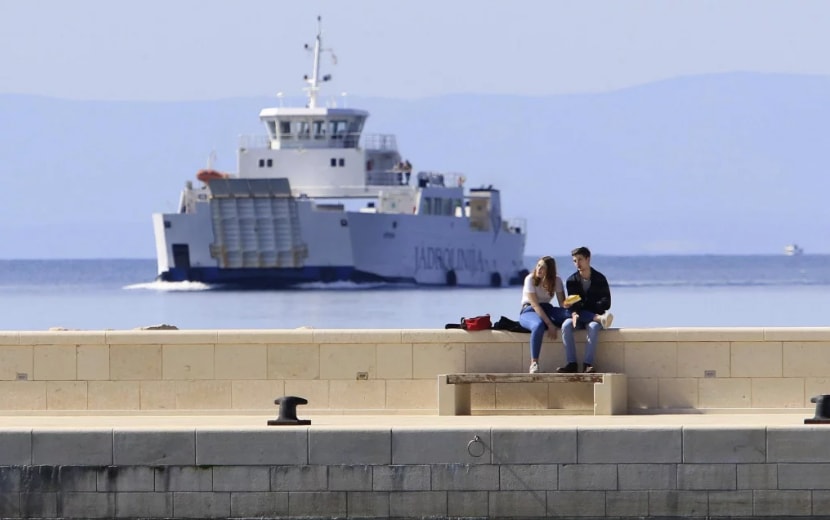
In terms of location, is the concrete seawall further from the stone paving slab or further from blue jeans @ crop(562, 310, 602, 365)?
blue jeans @ crop(562, 310, 602, 365)

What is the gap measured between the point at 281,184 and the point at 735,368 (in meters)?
66.2

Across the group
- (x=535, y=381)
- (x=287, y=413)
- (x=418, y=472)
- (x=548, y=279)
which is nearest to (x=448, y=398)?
(x=535, y=381)

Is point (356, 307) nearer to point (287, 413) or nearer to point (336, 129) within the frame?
point (336, 129)

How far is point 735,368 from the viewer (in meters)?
13.4

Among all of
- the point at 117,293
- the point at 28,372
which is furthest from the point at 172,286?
the point at 28,372

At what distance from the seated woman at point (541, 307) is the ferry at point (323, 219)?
65.0 metres

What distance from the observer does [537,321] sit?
13.4 m

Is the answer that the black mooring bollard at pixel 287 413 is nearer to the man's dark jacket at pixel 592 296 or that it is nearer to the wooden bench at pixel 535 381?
the wooden bench at pixel 535 381

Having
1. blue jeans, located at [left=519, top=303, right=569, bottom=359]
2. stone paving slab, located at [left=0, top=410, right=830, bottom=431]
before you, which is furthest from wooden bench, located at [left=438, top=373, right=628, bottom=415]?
blue jeans, located at [left=519, top=303, right=569, bottom=359]

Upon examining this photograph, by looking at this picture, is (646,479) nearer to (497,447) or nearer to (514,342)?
(497,447)

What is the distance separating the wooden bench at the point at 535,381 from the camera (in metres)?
13.0

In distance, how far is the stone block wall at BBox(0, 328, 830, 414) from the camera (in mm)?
13391

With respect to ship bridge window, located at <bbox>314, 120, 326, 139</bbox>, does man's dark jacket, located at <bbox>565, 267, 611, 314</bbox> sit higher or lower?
lower

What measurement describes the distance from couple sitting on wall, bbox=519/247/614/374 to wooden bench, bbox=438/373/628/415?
25 cm
